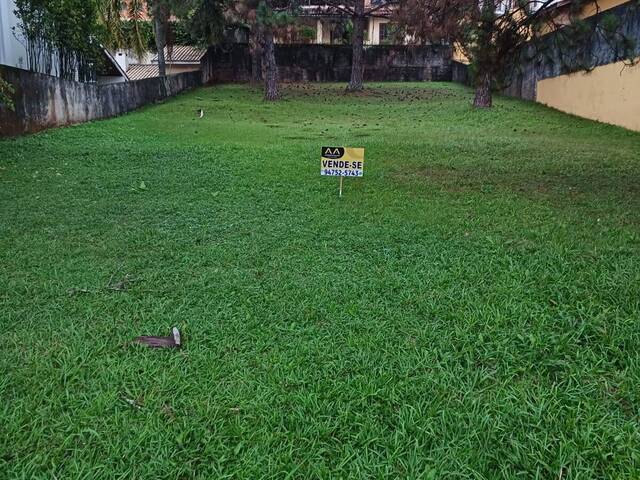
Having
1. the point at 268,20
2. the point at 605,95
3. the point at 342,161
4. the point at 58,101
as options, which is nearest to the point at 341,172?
the point at 342,161

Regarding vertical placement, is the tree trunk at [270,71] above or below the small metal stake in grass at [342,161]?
above

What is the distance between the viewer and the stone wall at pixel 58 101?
349 inches

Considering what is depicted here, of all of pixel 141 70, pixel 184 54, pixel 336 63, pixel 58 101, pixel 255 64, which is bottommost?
pixel 58 101

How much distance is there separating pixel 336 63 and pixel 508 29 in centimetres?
2041

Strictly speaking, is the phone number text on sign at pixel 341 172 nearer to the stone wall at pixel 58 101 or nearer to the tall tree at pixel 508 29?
the tall tree at pixel 508 29

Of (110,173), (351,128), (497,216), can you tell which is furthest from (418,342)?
(351,128)

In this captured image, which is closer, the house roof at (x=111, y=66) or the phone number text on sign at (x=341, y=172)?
the phone number text on sign at (x=341, y=172)

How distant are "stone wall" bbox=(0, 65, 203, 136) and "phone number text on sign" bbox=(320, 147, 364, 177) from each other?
631 centimetres

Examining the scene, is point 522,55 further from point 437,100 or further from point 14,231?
point 437,100

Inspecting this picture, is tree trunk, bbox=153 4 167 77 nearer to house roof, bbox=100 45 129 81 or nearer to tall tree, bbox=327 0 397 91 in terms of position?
house roof, bbox=100 45 129 81

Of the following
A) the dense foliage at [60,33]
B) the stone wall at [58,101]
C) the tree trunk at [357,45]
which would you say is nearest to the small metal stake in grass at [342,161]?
the stone wall at [58,101]

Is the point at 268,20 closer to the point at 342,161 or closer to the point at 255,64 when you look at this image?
the point at 255,64

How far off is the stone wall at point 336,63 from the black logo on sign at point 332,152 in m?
20.7

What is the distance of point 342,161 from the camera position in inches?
186
